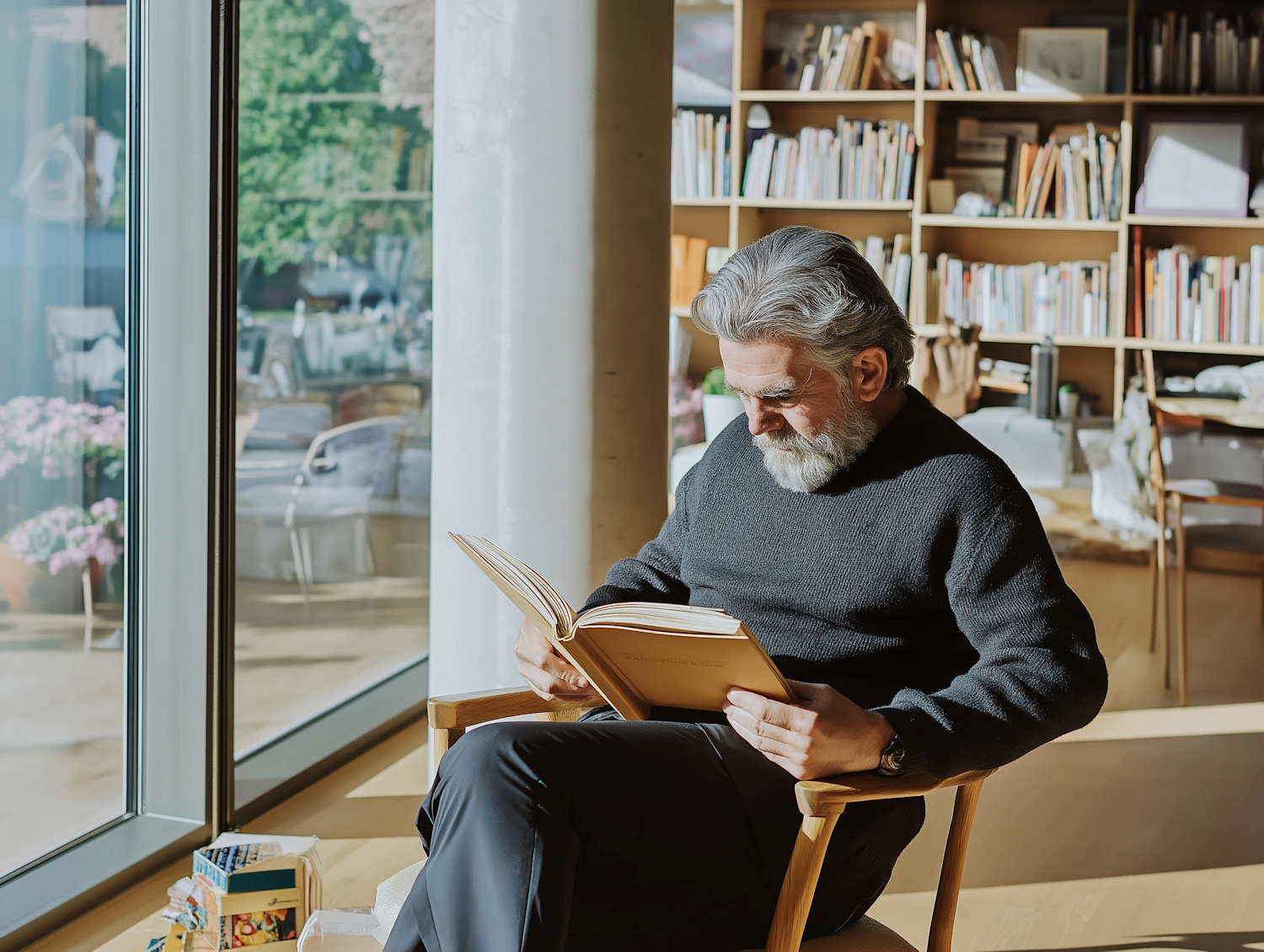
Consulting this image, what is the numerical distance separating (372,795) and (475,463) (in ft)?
3.33

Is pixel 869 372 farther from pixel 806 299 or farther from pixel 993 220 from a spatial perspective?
pixel 993 220

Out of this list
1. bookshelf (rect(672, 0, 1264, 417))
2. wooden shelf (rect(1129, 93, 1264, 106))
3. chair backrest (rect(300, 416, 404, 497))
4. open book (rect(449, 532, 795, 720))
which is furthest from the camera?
bookshelf (rect(672, 0, 1264, 417))

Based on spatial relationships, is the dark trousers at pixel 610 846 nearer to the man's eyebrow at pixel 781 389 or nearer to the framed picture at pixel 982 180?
the man's eyebrow at pixel 781 389

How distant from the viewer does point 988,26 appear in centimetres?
589

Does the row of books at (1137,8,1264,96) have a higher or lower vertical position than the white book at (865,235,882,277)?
higher

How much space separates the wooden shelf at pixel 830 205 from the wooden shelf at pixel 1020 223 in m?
0.14

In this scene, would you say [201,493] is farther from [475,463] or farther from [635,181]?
[635,181]

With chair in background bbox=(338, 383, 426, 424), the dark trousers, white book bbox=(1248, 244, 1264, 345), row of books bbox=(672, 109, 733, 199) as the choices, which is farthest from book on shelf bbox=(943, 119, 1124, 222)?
the dark trousers

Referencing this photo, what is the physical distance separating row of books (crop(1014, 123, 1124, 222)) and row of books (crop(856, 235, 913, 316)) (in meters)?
0.54

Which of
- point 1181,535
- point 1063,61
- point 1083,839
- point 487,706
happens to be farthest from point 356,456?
point 1063,61

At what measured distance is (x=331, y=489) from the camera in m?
3.23

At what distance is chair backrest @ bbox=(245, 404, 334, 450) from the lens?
2.93 metres

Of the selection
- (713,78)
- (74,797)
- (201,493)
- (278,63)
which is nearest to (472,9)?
(278,63)

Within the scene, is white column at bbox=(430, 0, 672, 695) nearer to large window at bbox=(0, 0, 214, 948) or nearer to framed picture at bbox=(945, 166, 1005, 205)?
large window at bbox=(0, 0, 214, 948)
